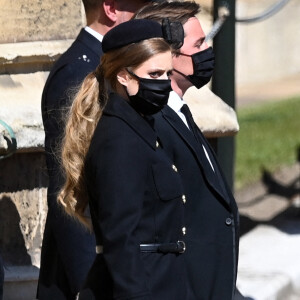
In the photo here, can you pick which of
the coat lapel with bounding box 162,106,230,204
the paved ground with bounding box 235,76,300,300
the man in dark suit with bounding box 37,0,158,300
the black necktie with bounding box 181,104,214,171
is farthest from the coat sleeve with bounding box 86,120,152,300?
the paved ground with bounding box 235,76,300,300

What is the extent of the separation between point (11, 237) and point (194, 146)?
1581mm

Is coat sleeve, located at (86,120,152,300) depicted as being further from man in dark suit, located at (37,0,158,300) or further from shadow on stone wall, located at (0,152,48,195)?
shadow on stone wall, located at (0,152,48,195)

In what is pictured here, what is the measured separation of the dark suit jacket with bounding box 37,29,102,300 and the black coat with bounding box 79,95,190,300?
56 cm

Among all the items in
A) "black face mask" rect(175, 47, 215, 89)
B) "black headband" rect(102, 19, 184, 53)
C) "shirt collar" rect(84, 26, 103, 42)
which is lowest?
"black face mask" rect(175, 47, 215, 89)

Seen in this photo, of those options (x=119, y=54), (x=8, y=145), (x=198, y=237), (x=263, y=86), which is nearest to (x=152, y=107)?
(x=119, y=54)

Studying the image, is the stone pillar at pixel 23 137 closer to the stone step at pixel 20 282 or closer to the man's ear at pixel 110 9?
the stone step at pixel 20 282

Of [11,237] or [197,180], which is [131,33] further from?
[11,237]

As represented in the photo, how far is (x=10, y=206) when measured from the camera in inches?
192

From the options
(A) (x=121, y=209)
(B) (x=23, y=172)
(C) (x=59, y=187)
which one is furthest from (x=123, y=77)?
(B) (x=23, y=172)

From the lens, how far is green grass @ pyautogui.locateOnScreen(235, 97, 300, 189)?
1036 centimetres

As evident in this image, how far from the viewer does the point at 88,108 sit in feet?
11.0

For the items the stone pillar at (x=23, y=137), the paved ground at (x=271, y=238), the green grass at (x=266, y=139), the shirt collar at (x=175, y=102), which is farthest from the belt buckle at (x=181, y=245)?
the green grass at (x=266, y=139)

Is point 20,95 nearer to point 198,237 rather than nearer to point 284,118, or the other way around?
point 198,237

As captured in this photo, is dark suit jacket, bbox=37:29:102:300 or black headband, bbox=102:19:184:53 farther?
dark suit jacket, bbox=37:29:102:300
